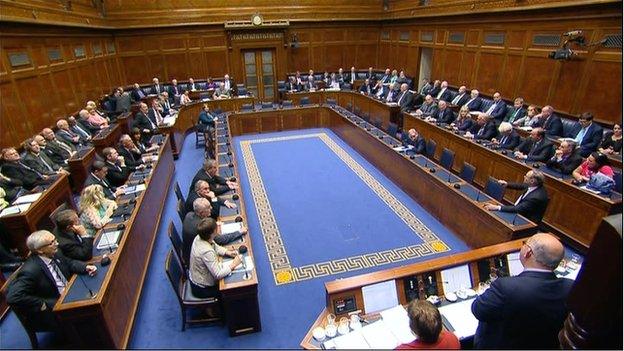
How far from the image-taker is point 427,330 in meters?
1.98

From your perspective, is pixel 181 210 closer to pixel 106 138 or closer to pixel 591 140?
pixel 106 138

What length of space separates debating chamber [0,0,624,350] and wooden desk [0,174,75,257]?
26mm

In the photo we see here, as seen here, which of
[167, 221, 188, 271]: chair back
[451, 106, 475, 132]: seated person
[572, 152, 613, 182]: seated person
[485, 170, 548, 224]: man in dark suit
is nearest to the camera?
[167, 221, 188, 271]: chair back

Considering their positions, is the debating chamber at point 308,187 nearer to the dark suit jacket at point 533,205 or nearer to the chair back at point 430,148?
the dark suit jacket at point 533,205

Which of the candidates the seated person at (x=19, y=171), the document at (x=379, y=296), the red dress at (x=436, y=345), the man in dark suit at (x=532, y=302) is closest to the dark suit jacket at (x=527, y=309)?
the man in dark suit at (x=532, y=302)

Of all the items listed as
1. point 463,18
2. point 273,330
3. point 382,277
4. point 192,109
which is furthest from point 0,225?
point 463,18

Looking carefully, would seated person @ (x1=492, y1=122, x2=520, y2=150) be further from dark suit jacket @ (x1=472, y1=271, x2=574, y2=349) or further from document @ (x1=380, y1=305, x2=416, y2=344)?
dark suit jacket @ (x1=472, y1=271, x2=574, y2=349)

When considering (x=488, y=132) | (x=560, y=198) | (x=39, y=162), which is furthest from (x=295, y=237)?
(x=488, y=132)

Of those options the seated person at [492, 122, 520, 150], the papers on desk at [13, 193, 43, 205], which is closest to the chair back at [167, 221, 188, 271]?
the papers on desk at [13, 193, 43, 205]

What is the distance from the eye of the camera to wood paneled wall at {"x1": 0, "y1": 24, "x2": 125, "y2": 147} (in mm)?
6543

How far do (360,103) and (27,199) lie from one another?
33.5 feet

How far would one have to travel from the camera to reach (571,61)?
298 inches

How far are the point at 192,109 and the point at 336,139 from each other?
506 cm

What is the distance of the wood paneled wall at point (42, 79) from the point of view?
6.54 meters
